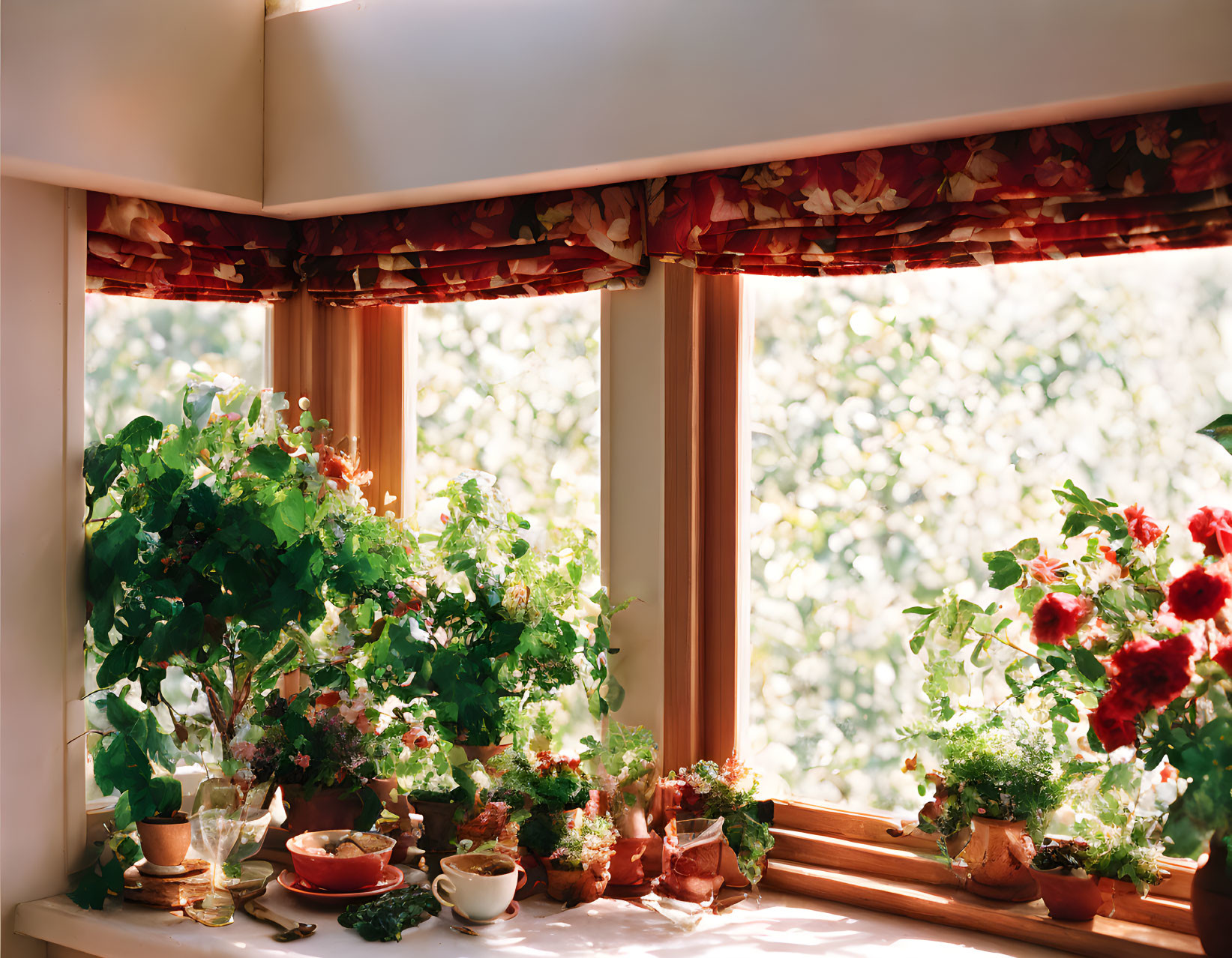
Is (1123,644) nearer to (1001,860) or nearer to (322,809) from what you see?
(1001,860)

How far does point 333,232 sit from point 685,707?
1.47 m

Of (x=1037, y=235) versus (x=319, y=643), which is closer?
(x=1037, y=235)

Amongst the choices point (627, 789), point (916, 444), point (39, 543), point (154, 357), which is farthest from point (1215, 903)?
point (154, 357)

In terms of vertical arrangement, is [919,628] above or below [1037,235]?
below

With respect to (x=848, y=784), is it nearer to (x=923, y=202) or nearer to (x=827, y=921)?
(x=827, y=921)

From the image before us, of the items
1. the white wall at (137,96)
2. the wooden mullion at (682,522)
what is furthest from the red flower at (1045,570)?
the white wall at (137,96)

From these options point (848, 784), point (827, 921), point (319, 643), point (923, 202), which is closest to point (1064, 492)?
point (923, 202)

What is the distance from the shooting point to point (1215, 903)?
5.35 ft

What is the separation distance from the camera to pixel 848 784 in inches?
84.9

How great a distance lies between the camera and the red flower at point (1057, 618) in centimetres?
167

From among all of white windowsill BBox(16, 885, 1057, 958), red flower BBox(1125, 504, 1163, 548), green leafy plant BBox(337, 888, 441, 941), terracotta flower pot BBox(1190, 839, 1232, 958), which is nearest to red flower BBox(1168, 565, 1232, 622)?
red flower BBox(1125, 504, 1163, 548)

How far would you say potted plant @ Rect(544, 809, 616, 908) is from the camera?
2059 mm

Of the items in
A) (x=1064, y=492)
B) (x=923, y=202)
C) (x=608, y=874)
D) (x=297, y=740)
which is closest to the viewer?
(x=1064, y=492)

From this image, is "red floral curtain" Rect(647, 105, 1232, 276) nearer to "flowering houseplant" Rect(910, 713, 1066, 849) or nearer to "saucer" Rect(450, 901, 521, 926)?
"flowering houseplant" Rect(910, 713, 1066, 849)
